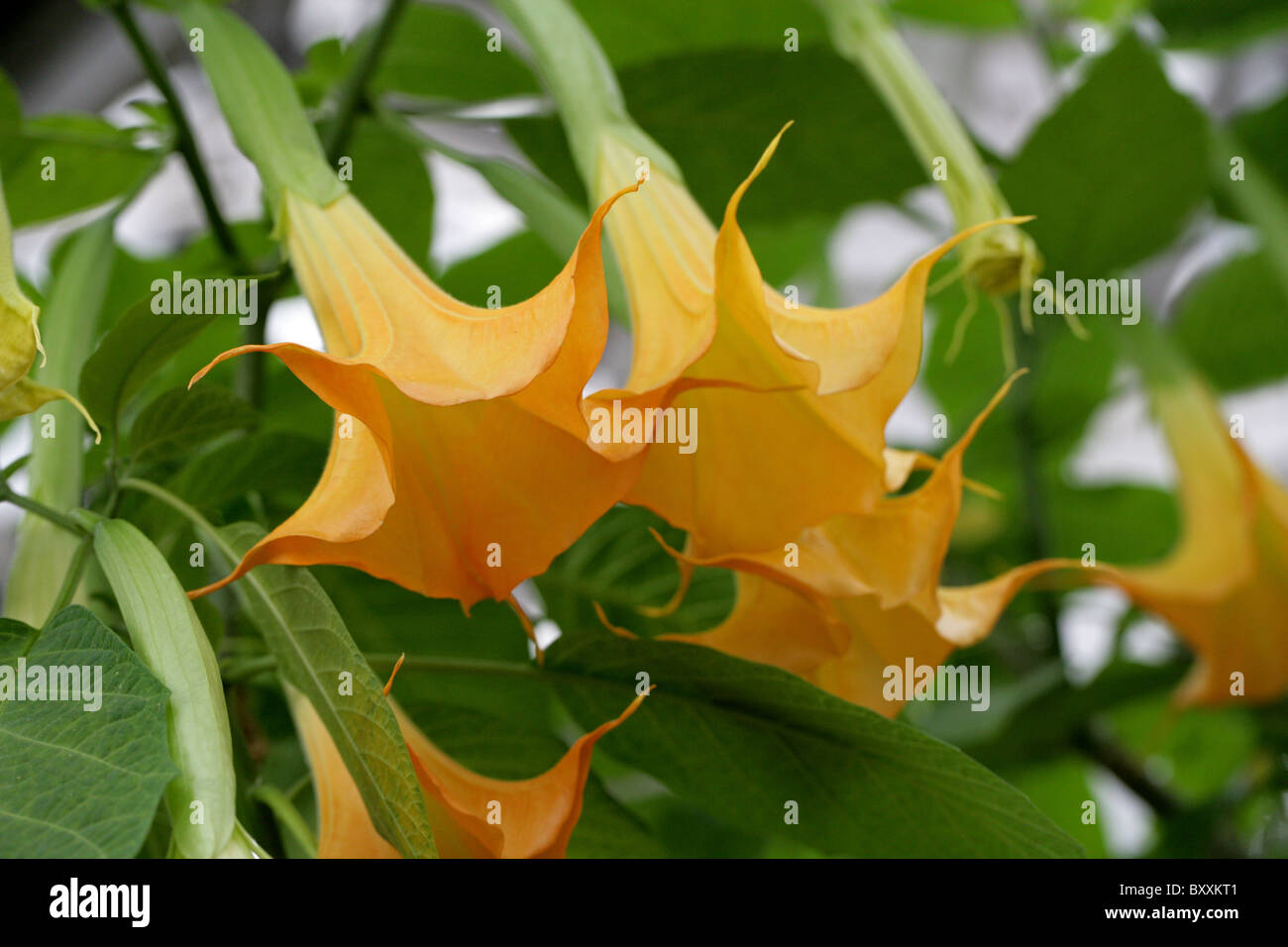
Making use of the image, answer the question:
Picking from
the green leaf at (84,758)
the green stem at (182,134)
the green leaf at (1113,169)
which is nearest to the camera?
the green leaf at (84,758)

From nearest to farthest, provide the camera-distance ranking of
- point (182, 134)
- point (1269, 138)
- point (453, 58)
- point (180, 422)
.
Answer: point (180, 422)
point (182, 134)
point (453, 58)
point (1269, 138)

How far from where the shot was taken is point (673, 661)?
318 millimetres

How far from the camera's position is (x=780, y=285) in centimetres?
76

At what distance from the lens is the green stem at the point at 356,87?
1.49ft

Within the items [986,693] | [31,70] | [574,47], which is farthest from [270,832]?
[31,70]

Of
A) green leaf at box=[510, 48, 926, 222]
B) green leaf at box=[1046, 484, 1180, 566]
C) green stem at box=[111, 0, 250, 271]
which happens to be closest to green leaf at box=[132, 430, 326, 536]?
green stem at box=[111, 0, 250, 271]

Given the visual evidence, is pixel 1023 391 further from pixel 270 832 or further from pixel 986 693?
pixel 270 832

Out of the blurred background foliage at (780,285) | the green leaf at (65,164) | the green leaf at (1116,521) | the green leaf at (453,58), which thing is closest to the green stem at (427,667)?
the blurred background foliage at (780,285)

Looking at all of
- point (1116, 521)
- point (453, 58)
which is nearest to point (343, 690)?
point (453, 58)

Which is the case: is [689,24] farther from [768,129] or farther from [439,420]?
[439,420]

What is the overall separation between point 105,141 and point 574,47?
0.21 metres

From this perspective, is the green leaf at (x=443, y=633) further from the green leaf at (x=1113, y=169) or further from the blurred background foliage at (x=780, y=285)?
the green leaf at (x=1113, y=169)

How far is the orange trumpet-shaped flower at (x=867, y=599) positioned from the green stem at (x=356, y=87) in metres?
0.24

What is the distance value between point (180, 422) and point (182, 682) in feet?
0.36
